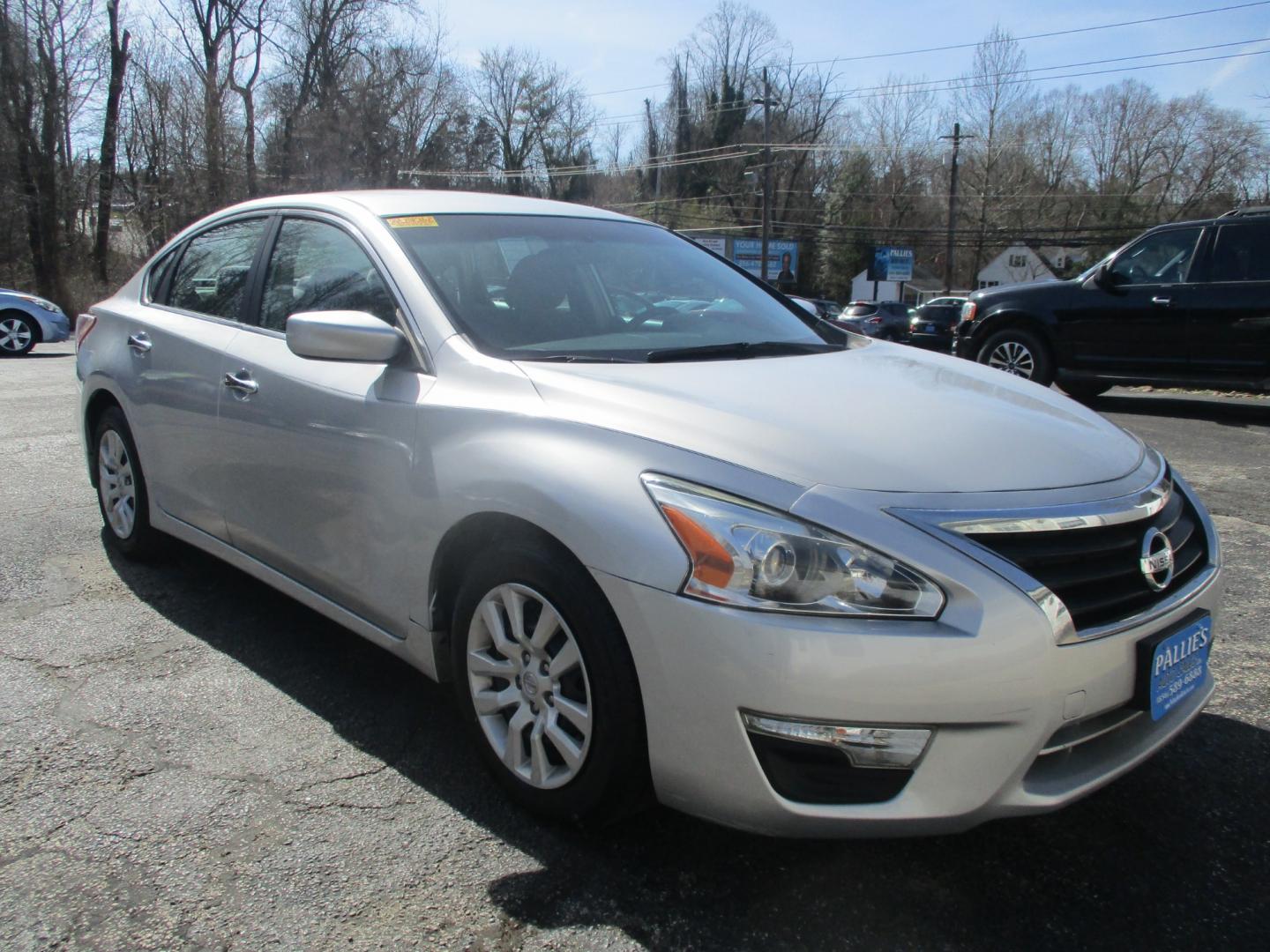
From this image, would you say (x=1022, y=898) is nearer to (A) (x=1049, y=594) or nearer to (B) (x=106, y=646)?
(A) (x=1049, y=594)

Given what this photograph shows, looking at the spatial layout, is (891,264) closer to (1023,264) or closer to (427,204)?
(1023,264)

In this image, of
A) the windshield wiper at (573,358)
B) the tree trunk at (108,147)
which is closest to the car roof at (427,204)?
the windshield wiper at (573,358)

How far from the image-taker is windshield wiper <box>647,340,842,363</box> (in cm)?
277

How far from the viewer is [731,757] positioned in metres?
1.97

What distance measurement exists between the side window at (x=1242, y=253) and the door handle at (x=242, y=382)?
8.48m

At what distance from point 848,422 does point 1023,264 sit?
73.5 meters

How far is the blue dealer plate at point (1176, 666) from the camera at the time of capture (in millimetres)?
2094

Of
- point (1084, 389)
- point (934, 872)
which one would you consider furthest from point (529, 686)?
point (1084, 389)

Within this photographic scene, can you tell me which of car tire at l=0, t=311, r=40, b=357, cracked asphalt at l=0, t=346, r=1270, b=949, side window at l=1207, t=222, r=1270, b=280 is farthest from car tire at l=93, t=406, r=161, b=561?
car tire at l=0, t=311, r=40, b=357

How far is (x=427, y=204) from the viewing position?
332cm

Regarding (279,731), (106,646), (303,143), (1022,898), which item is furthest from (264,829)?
(303,143)

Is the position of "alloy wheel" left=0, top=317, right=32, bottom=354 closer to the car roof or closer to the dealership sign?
the car roof

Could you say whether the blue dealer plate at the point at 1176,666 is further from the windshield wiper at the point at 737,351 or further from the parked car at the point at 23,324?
the parked car at the point at 23,324

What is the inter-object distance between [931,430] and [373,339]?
1423 millimetres
